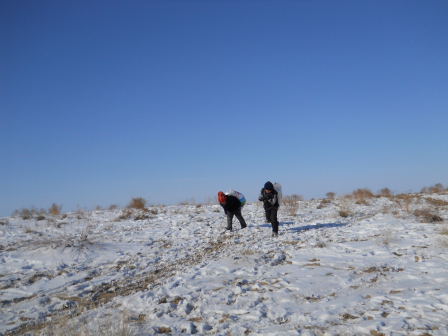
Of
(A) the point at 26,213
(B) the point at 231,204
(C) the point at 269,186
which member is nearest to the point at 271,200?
(C) the point at 269,186

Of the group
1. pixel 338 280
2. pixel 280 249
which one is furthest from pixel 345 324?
pixel 280 249

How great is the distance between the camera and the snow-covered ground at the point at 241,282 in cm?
331

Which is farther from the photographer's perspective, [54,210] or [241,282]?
[54,210]

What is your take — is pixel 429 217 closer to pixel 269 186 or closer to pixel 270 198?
pixel 270 198

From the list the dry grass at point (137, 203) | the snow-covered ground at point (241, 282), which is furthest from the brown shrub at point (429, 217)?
the dry grass at point (137, 203)

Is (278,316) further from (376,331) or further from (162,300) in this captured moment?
(162,300)

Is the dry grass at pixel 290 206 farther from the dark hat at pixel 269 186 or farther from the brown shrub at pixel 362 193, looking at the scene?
the brown shrub at pixel 362 193

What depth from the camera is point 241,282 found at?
4.76 metres

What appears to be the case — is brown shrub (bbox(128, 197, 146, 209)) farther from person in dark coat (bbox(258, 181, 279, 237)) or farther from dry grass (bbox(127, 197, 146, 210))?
person in dark coat (bbox(258, 181, 279, 237))

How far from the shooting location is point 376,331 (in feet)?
9.41

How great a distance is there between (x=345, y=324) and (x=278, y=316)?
2.77 ft

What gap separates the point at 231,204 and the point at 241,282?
4.95m

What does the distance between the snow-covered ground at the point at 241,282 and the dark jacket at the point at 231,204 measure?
1.07 metres

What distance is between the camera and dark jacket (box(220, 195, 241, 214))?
31.6 ft
